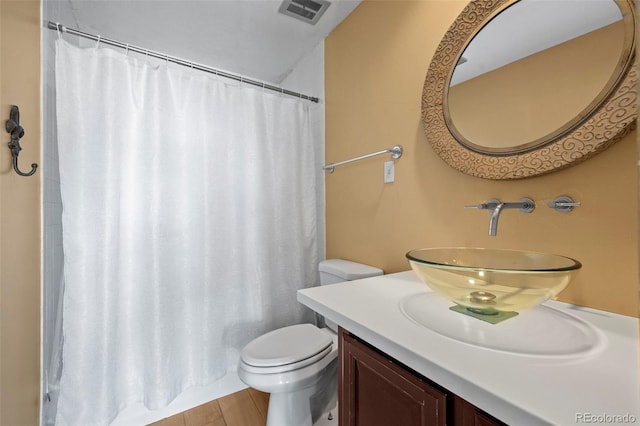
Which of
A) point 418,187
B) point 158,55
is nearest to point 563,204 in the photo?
point 418,187

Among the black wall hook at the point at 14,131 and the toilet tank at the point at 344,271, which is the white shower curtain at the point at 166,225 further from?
the black wall hook at the point at 14,131

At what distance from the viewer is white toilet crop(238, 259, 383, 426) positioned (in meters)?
1.12

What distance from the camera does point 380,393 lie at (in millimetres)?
616

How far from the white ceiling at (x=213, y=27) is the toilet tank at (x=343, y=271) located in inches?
60.8

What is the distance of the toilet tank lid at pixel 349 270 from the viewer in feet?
4.42

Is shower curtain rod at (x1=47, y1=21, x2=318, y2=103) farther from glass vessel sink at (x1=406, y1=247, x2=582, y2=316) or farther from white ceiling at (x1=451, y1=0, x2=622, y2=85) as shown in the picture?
glass vessel sink at (x1=406, y1=247, x2=582, y2=316)

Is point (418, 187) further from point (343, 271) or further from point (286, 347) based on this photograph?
point (286, 347)

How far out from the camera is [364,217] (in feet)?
5.02

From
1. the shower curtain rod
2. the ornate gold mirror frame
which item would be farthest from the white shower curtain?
the ornate gold mirror frame

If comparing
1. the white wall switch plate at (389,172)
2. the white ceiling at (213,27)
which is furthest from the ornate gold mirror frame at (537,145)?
the white ceiling at (213,27)

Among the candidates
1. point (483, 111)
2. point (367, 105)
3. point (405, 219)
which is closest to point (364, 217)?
point (405, 219)

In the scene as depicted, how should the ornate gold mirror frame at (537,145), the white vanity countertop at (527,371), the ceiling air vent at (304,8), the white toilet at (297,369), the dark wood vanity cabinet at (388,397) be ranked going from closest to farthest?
the white vanity countertop at (527,371) → the dark wood vanity cabinet at (388,397) → the ornate gold mirror frame at (537,145) → the white toilet at (297,369) → the ceiling air vent at (304,8)

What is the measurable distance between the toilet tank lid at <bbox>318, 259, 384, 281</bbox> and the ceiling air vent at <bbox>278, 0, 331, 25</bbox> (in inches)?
60.4

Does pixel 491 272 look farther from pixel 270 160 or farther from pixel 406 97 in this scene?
pixel 270 160
